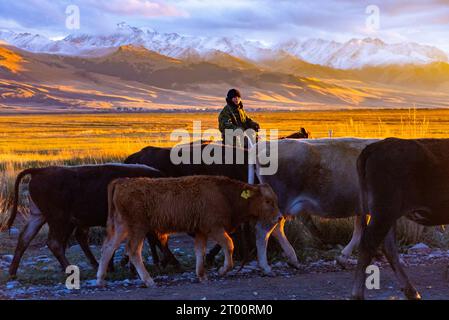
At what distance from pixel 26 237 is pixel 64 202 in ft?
2.73

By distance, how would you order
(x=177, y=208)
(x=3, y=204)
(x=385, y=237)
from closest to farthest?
(x=385, y=237) → (x=177, y=208) → (x=3, y=204)

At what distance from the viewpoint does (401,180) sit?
7328 mm

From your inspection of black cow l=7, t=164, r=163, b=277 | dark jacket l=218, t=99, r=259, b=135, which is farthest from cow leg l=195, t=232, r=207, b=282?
dark jacket l=218, t=99, r=259, b=135

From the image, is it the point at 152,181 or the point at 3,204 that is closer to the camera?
the point at 152,181

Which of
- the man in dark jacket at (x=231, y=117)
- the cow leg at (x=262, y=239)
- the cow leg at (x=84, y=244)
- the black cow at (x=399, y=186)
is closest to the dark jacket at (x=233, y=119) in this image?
the man in dark jacket at (x=231, y=117)

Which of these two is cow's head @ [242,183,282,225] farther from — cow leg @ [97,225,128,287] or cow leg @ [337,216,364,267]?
cow leg @ [97,225,128,287]

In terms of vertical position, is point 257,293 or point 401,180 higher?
point 401,180

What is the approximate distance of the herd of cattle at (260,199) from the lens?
7.40 metres

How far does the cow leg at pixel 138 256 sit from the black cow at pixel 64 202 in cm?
125

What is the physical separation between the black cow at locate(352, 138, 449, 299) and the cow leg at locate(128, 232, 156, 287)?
2.66m
